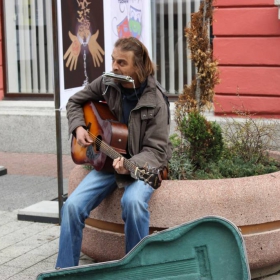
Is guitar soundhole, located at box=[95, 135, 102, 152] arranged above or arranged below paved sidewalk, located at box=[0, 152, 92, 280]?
above

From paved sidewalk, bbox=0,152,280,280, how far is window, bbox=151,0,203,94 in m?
1.88

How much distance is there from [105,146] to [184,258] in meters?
0.89

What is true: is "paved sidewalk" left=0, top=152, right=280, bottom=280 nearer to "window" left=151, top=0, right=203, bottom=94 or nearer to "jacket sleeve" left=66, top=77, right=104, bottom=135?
"jacket sleeve" left=66, top=77, right=104, bottom=135

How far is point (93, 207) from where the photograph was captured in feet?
14.5

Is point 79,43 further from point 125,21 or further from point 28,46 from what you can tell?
point 28,46

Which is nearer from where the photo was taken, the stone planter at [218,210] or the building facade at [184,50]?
the stone planter at [218,210]

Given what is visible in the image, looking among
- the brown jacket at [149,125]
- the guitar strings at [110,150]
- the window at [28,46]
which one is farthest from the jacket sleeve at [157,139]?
the window at [28,46]

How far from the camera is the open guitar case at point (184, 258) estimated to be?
147 inches

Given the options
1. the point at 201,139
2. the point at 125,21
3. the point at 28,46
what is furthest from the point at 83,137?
the point at 28,46

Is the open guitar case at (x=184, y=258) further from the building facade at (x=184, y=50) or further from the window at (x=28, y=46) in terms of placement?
the window at (x=28, y=46)

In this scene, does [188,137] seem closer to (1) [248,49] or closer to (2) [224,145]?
(2) [224,145]

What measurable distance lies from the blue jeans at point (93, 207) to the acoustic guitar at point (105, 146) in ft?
0.38

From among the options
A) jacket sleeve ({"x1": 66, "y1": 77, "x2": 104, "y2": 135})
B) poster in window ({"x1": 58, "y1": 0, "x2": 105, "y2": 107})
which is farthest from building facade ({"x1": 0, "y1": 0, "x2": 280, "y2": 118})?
jacket sleeve ({"x1": 66, "y1": 77, "x2": 104, "y2": 135})

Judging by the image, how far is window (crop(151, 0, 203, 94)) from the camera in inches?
388
